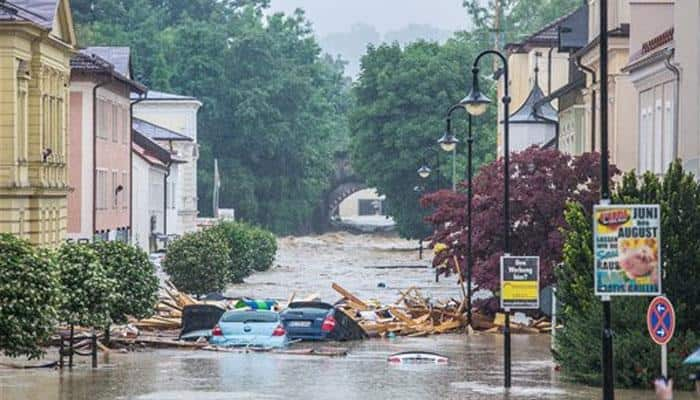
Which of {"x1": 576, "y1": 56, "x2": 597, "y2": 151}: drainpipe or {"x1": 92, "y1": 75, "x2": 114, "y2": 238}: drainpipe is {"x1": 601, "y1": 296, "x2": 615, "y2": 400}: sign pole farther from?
{"x1": 92, "y1": 75, "x2": 114, "y2": 238}: drainpipe

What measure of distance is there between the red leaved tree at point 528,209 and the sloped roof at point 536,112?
24873 mm

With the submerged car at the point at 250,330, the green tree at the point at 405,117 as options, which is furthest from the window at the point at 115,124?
the green tree at the point at 405,117

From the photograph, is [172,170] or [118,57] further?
[172,170]

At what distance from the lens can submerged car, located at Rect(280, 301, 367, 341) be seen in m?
50.6

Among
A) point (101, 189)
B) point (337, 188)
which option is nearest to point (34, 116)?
point (101, 189)

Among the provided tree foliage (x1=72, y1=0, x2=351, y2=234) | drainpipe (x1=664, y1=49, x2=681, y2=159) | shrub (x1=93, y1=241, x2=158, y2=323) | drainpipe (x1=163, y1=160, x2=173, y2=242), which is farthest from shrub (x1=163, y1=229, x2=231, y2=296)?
tree foliage (x1=72, y1=0, x2=351, y2=234)

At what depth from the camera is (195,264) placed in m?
70.0

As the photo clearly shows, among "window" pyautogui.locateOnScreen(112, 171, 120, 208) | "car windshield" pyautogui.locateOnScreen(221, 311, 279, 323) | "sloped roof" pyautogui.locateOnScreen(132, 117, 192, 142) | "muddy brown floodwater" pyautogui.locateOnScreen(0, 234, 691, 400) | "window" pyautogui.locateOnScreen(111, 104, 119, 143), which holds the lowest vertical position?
"muddy brown floodwater" pyautogui.locateOnScreen(0, 234, 691, 400)

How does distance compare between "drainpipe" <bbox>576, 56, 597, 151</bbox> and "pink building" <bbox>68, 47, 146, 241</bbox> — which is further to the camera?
"pink building" <bbox>68, 47, 146, 241</bbox>

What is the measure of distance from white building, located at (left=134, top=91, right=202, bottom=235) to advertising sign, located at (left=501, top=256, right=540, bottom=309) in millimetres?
65979

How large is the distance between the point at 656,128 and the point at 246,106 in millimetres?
102170

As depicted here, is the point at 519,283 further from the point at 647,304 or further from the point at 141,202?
the point at 141,202

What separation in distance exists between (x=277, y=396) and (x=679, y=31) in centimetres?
1451

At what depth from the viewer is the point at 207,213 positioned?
14175cm
